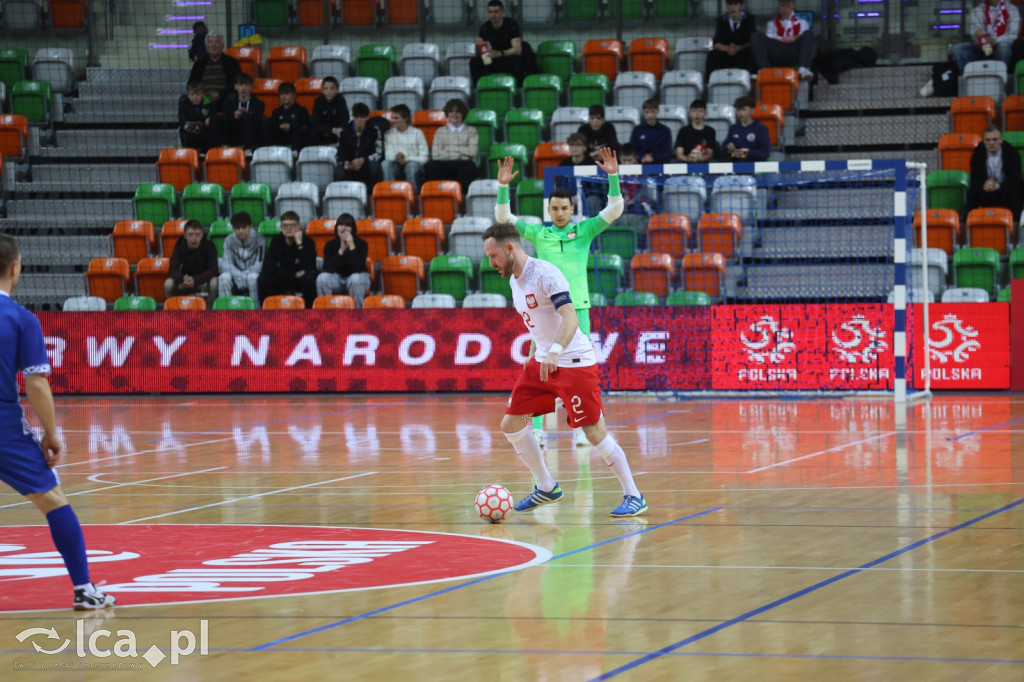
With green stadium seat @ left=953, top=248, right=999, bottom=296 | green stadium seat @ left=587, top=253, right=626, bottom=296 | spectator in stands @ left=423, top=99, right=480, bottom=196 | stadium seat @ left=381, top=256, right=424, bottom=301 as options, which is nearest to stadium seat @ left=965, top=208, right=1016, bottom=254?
green stadium seat @ left=953, top=248, right=999, bottom=296

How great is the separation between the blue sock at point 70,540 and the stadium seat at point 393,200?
14854 millimetres

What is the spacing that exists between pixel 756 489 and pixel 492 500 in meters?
2.30

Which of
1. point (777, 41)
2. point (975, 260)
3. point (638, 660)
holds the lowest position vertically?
point (638, 660)

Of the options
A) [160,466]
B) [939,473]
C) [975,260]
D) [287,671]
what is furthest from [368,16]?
[287,671]

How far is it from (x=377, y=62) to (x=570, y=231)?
13.2 metres

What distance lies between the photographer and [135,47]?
26000mm

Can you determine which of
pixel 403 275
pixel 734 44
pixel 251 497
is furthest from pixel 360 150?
pixel 251 497

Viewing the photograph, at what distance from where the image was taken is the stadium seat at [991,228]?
18.1 metres

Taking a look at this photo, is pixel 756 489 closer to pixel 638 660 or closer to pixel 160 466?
pixel 638 660

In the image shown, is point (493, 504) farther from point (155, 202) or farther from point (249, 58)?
point (249, 58)

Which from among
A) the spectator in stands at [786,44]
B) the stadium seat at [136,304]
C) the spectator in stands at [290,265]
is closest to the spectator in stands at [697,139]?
the spectator in stands at [786,44]

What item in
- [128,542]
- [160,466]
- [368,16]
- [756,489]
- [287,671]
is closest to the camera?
[287,671]

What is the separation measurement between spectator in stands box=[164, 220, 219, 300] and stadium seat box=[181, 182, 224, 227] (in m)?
1.37

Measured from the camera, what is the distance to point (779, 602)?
6.14m
